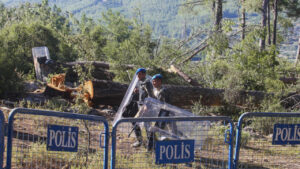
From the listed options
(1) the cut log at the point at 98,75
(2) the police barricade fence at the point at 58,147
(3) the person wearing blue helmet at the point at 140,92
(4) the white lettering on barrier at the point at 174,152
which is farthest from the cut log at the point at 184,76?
(4) the white lettering on barrier at the point at 174,152

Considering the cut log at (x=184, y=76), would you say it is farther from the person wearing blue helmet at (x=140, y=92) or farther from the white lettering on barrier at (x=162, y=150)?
the white lettering on barrier at (x=162, y=150)

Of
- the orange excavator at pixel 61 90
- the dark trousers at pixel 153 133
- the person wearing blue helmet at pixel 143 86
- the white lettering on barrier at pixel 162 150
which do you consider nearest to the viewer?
the white lettering on barrier at pixel 162 150

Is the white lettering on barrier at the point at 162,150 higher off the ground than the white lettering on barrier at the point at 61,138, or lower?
lower

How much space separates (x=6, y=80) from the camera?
941cm

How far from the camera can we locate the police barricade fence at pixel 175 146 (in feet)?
12.6

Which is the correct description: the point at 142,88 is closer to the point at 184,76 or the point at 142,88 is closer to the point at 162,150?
the point at 162,150

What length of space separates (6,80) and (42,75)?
2.73 meters

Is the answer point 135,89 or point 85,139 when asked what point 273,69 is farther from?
point 85,139

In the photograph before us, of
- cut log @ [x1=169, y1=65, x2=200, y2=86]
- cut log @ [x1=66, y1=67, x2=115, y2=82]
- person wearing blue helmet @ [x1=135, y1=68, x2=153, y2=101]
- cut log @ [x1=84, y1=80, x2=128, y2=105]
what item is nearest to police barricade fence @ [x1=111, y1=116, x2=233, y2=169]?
person wearing blue helmet @ [x1=135, y1=68, x2=153, y2=101]

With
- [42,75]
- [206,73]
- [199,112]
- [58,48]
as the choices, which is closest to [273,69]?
[206,73]

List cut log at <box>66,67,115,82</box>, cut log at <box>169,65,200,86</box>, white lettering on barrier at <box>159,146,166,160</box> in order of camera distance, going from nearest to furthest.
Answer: white lettering on barrier at <box>159,146,166,160</box>
cut log at <box>169,65,200,86</box>
cut log at <box>66,67,115,82</box>

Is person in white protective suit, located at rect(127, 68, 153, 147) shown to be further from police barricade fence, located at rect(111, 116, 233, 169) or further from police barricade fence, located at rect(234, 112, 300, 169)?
police barricade fence, located at rect(234, 112, 300, 169)

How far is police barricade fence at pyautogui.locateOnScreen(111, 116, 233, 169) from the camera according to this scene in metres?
3.84

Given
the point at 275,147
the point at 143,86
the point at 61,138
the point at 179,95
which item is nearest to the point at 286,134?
the point at 275,147
